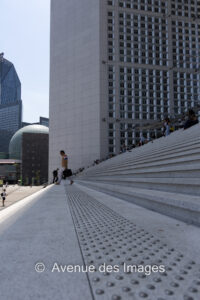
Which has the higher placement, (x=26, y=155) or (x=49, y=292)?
(x=26, y=155)

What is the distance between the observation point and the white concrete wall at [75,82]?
42875 millimetres

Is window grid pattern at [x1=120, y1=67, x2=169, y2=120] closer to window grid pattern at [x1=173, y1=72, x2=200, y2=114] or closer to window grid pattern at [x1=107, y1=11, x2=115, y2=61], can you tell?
window grid pattern at [x1=173, y1=72, x2=200, y2=114]

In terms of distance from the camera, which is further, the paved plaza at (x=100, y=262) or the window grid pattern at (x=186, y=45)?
the window grid pattern at (x=186, y=45)

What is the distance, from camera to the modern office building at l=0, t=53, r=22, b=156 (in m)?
175

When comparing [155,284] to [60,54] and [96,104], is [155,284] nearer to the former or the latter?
[96,104]

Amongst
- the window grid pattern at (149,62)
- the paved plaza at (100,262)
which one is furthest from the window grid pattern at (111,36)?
the paved plaza at (100,262)

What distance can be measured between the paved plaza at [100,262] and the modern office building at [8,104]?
187815 millimetres

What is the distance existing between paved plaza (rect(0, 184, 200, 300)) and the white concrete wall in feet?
126

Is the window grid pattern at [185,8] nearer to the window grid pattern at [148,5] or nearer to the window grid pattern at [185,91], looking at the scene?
the window grid pattern at [148,5]

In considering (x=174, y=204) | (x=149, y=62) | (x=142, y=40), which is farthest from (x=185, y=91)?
(x=174, y=204)

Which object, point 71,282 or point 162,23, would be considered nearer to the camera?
point 71,282

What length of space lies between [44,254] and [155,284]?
1.02m

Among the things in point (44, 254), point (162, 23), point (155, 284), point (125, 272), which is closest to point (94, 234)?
point (44, 254)

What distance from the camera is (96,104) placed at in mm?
42188
